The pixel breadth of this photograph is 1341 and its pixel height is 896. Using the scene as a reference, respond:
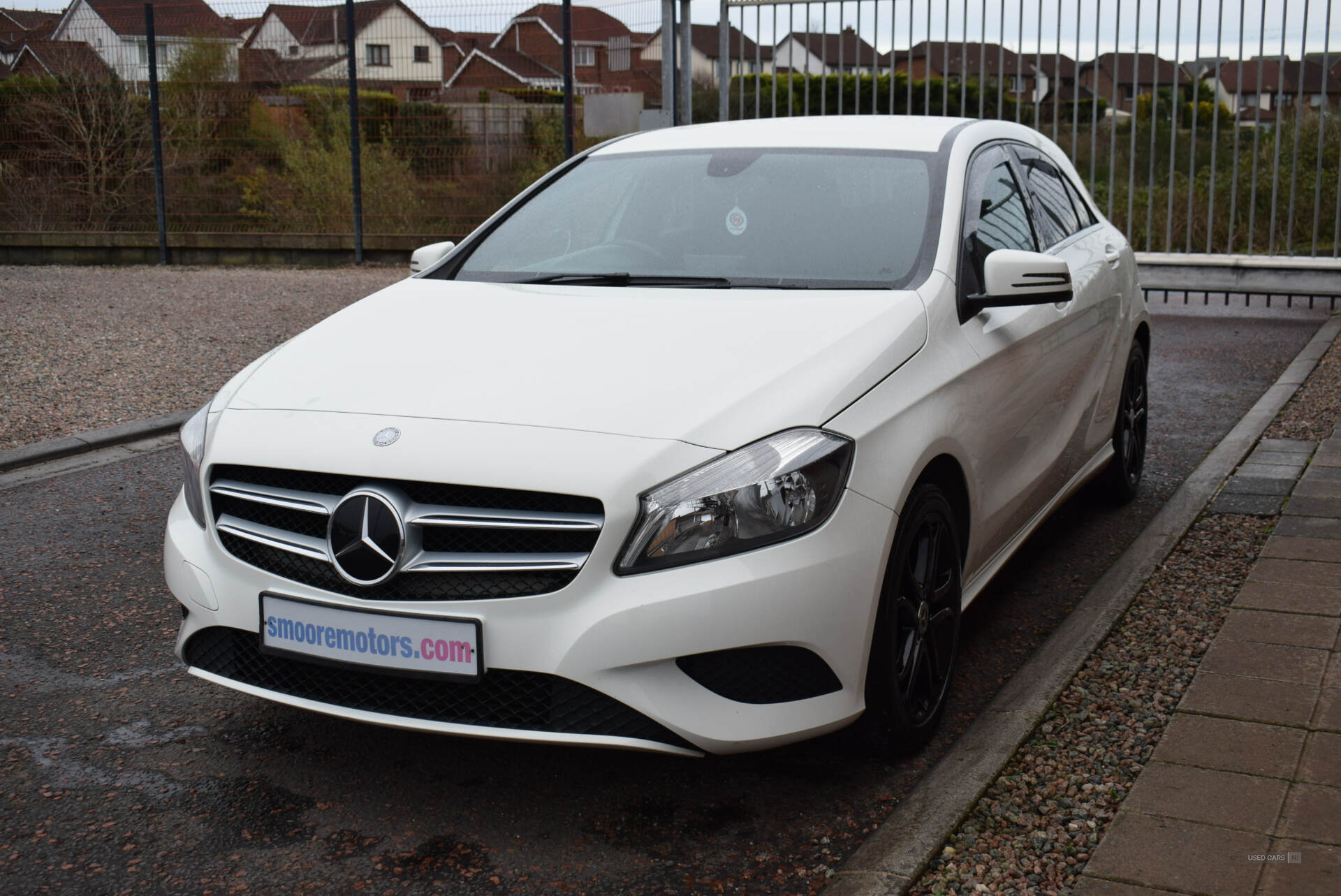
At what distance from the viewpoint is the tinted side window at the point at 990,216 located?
151 inches

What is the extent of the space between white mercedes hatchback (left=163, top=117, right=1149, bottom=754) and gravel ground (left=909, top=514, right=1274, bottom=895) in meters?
0.31

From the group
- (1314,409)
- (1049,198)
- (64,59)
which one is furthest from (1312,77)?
(64,59)

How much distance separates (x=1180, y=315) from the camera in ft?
41.8

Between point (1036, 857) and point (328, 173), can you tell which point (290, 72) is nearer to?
point (328, 173)

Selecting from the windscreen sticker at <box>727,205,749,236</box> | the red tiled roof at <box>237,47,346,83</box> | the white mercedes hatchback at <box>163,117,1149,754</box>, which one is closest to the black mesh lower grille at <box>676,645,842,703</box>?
the white mercedes hatchback at <box>163,117,1149,754</box>

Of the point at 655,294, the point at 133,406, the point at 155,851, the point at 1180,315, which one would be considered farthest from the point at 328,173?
the point at 155,851

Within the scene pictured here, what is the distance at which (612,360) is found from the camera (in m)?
3.16

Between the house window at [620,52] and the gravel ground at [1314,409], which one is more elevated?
the house window at [620,52]

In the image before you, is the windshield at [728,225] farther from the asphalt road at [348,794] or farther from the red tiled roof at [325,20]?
the red tiled roof at [325,20]

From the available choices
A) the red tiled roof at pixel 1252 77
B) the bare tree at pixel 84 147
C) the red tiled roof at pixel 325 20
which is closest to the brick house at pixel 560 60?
the red tiled roof at pixel 325 20

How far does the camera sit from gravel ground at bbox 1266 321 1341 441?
22.2 feet

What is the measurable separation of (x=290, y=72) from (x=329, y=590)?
42.1ft

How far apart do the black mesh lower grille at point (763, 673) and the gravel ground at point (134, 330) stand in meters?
5.02

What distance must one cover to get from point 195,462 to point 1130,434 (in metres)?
4.00
